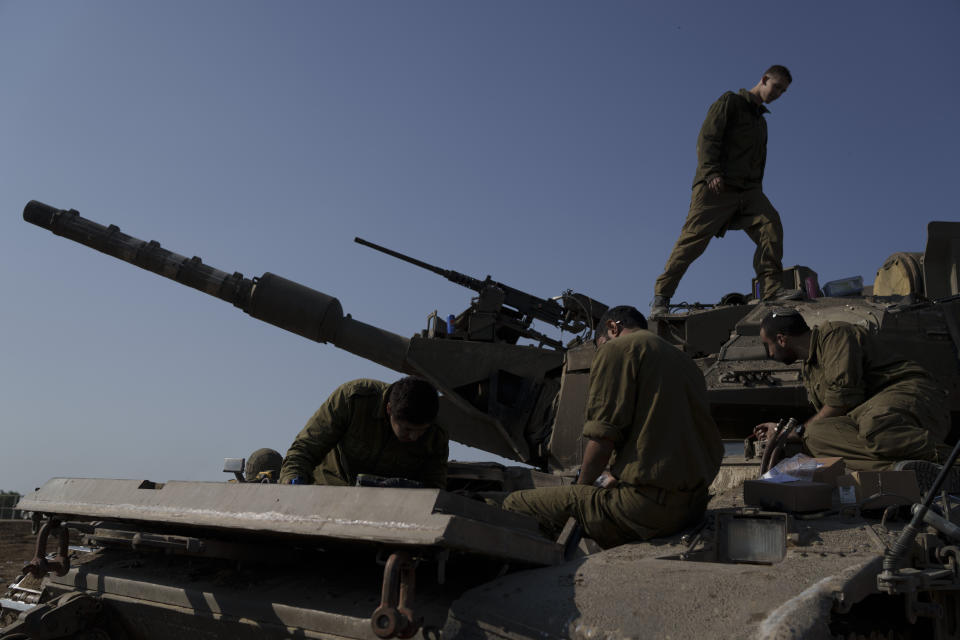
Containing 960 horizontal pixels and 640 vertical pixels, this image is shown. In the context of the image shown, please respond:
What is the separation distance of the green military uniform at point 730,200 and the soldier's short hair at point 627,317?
3.34 m

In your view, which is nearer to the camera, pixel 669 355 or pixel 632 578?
pixel 632 578

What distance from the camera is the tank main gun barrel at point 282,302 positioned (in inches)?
336

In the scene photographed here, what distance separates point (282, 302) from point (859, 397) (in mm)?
5399

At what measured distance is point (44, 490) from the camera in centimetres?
419

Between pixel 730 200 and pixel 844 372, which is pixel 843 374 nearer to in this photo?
pixel 844 372

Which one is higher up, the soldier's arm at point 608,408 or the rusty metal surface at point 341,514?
the soldier's arm at point 608,408

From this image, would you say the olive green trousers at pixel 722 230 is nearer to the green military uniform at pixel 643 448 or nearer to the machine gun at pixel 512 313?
the machine gun at pixel 512 313

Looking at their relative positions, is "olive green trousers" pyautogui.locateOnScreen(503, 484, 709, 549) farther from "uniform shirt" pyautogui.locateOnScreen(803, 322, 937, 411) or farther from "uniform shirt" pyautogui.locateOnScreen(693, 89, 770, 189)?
"uniform shirt" pyautogui.locateOnScreen(693, 89, 770, 189)

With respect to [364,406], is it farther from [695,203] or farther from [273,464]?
[695,203]

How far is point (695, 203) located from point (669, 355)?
393 centimetres

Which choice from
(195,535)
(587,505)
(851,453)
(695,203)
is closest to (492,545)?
(587,505)

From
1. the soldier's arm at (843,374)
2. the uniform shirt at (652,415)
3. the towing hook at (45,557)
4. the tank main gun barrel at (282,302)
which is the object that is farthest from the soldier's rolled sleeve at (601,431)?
the tank main gun barrel at (282,302)

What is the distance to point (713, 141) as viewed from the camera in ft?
23.5

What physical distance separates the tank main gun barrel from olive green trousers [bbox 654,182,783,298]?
2.59 metres
